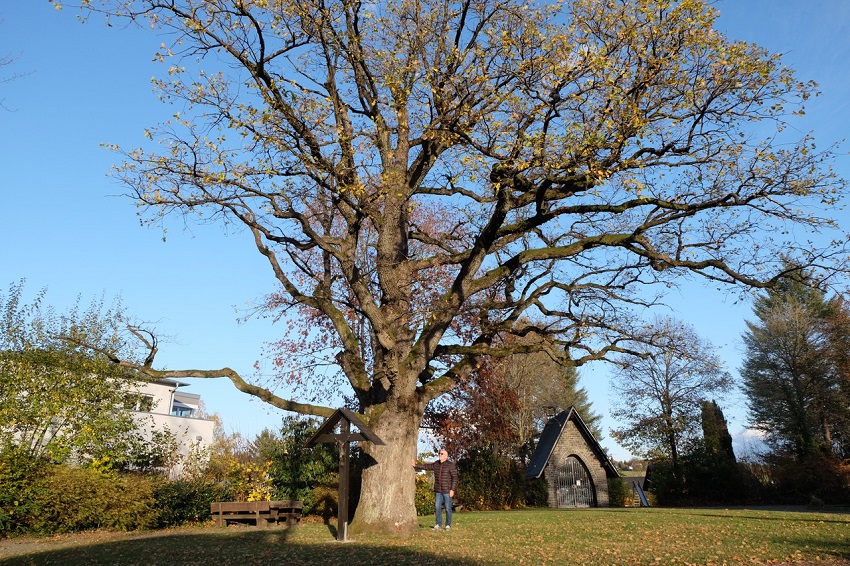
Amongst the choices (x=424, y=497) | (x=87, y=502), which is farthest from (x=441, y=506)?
(x=87, y=502)

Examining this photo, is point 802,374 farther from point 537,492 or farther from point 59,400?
point 59,400

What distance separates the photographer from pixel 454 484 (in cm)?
1462

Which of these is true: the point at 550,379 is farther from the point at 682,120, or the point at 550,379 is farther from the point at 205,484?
the point at 682,120

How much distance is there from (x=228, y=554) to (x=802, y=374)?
134 feet

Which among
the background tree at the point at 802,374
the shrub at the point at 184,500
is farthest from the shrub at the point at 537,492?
the shrub at the point at 184,500

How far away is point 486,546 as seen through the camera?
1096 centimetres

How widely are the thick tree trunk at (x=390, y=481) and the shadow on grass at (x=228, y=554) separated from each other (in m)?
1.39

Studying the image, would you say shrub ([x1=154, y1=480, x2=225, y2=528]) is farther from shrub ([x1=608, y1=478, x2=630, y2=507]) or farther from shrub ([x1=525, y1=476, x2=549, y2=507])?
shrub ([x1=608, y1=478, x2=630, y2=507])

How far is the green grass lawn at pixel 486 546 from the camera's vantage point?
930 cm

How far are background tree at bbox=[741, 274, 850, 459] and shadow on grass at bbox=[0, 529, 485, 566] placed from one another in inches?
1329

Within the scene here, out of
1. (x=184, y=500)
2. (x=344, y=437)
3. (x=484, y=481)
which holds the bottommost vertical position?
(x=184, y=500)

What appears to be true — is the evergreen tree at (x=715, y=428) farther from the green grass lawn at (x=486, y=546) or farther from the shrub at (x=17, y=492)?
the shrub at (x=17, y=492)

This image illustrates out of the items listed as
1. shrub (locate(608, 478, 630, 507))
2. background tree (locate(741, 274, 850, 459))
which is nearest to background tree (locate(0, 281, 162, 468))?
shrub (locate(608, 478, 630, 507))

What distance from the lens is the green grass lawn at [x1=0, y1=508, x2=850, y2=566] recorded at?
366 inches
